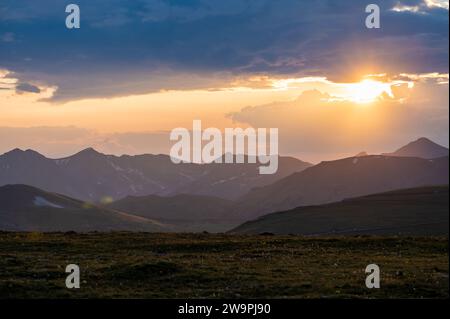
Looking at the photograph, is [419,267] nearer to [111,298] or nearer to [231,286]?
[231,286]

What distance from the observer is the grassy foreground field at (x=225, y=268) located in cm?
2984

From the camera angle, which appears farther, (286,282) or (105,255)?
(105,255)

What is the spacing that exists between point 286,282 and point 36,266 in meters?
16.2

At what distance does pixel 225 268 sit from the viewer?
3684 cm

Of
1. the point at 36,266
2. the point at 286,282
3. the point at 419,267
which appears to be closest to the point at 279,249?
the point at 419,267

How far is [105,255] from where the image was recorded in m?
44.9

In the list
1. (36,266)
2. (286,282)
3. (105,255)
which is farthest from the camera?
(105,255)

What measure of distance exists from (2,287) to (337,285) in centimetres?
1709

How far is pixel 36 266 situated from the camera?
37.6m

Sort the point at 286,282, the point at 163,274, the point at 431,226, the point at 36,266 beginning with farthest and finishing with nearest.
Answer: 1. the point at 431,226
2. the point at 36,266
3. the point at 163,274
4. the point at 286,282

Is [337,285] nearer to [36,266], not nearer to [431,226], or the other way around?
[36,266]

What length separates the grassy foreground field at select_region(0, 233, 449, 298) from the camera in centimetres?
2984
